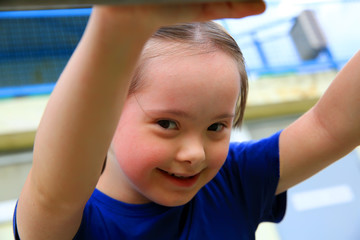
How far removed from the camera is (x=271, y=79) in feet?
4.47

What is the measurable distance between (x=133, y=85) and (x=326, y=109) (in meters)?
0.20

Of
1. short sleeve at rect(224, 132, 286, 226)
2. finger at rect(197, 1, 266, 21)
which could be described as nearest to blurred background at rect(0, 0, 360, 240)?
short sleeve at rect(224, 132, 286, 226)

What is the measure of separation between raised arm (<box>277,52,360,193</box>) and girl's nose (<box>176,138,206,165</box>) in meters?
0.14

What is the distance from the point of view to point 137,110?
1.16 ft

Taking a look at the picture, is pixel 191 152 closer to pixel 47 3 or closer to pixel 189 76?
pixel 189 76

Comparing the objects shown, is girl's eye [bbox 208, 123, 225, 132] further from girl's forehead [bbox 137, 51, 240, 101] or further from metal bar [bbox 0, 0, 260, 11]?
metal bar [bbox 0, 0, 260, 11]

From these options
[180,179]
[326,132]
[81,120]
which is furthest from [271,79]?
[81,120]

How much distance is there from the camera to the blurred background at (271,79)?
1.12 metres

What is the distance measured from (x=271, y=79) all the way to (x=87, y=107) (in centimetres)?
119

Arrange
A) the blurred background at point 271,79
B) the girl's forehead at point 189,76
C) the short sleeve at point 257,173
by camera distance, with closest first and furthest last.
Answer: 1. the girl's forehead at point 189,76
2. the short sleeve at point 257,173
3. the blurred background at point 271,79

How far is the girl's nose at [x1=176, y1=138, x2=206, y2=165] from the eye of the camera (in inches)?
13.3

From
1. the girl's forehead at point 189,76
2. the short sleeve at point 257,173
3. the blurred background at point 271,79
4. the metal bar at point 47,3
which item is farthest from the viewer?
the blurred background at point 271,79

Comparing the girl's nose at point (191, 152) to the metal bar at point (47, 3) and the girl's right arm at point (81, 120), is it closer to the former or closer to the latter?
the girl's right arm at point (81, 120)

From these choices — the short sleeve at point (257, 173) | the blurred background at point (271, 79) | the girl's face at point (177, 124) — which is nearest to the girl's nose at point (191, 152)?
the girl's face at point (177, 124)
